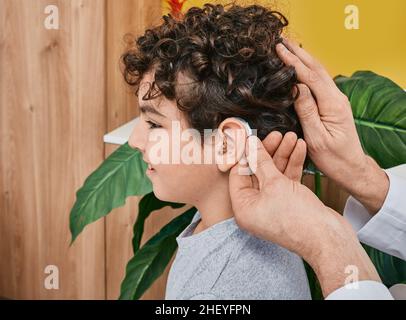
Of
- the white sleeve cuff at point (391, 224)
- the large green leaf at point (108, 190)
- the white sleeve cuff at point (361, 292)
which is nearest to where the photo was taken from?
the white sleeve cuff at point (361, 292)

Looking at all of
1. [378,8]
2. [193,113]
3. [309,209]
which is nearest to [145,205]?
[193,113]

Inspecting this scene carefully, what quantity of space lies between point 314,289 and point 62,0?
1215 mm

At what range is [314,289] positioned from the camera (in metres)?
1.31

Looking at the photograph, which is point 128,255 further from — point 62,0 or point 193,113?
point 193,113

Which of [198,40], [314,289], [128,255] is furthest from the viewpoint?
[128,255]

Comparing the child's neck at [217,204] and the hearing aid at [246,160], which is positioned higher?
the hearing aid at [246,160]

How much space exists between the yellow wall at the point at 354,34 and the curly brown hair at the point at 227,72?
2.36 feet

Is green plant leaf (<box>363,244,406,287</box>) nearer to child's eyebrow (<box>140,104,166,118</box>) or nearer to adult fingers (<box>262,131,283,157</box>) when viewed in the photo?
adult fingers (<box>262,131,283,157</box>)

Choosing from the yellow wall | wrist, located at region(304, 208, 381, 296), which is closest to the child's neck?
wrist, located at region(304, 208, 381, 296)

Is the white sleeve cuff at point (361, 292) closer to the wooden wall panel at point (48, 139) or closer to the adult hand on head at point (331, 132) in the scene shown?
the adult hand on head at point (331, 132)

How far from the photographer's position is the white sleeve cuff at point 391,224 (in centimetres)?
107

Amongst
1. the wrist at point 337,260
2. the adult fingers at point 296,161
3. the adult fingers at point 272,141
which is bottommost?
the wrist at point 337,260

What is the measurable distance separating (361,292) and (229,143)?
1.01 ft

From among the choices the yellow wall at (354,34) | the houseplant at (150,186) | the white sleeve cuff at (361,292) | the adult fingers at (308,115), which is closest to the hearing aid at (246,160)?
the adult fingers at (308,115)
